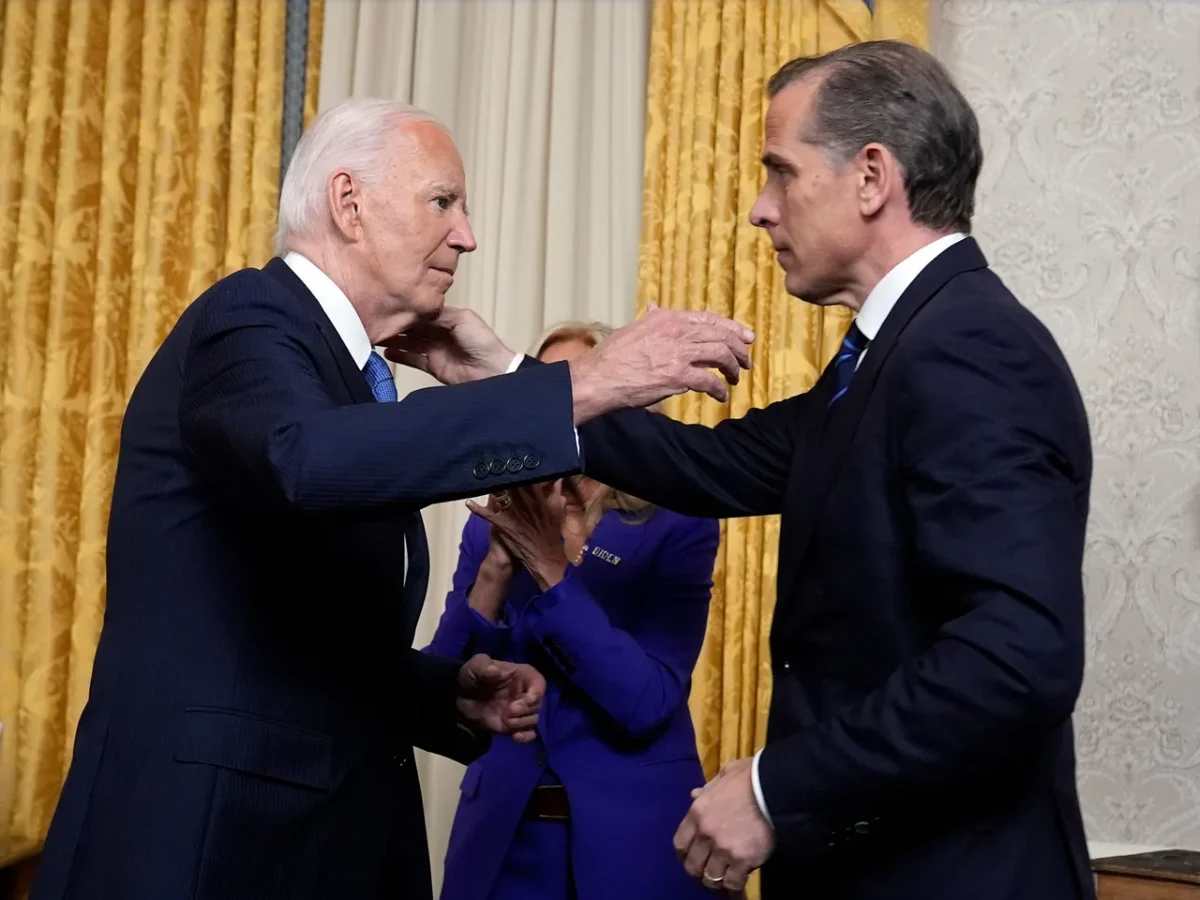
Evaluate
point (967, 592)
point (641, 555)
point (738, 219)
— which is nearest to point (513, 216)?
point (738, 219)

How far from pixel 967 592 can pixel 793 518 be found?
1.01 ft

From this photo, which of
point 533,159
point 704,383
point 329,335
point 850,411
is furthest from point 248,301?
point 533,159

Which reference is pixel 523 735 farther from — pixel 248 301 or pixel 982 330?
pixel 982 330

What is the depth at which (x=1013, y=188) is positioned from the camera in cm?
339

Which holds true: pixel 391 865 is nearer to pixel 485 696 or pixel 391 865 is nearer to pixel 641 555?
pixel 485 696

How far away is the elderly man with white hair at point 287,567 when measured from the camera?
1.45 metres

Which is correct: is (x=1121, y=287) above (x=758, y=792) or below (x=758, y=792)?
above

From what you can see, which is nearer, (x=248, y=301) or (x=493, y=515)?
(x=248, y=301)

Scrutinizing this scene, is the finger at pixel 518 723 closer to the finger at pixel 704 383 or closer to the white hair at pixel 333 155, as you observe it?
the finger at pixel 704 383

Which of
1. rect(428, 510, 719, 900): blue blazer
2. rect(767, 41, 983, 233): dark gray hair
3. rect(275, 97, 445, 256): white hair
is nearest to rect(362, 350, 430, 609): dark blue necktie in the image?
rect(275, 97, 445, 256): white hair

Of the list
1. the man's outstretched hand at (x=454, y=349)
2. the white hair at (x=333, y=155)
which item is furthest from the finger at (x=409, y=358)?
the white hair at (x=333, y=155)

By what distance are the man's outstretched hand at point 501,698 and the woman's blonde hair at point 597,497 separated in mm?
465

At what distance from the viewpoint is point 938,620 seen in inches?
60.9

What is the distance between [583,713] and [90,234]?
229 centimetres
